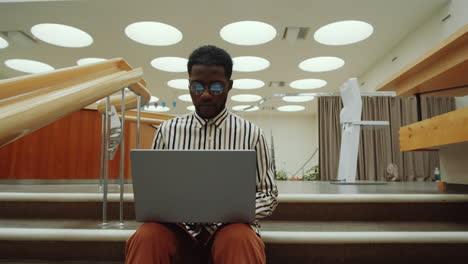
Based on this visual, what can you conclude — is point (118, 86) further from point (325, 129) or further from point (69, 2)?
point (325, 129)

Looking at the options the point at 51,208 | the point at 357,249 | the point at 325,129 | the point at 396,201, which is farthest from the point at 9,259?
the point at 325,129

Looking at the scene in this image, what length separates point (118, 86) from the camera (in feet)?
4.46

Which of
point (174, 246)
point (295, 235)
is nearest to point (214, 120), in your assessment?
point (174, 246)

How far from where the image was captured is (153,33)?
582 centimetres

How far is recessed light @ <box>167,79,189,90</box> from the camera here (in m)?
8.29

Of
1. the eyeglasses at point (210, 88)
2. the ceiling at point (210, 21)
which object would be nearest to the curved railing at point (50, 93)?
the eyeglasses at point (210, 88)

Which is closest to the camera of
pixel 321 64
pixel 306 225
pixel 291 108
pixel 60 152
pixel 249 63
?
pixel 306 225

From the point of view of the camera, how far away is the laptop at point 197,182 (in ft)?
2.72

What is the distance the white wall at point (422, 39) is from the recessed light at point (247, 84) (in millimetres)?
2804

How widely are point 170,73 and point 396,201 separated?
6.71 meters

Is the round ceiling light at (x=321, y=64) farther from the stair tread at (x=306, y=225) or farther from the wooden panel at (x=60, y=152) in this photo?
the stair tread at (x=306, y=225)

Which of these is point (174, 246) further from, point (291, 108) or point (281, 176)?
point (291, 108)

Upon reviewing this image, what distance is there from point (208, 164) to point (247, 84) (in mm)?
8025

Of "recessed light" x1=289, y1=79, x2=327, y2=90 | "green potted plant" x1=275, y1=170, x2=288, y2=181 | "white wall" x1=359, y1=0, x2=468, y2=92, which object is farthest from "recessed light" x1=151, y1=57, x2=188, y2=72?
"white wall" x1=359, y1=0, x2=468, y2=92
